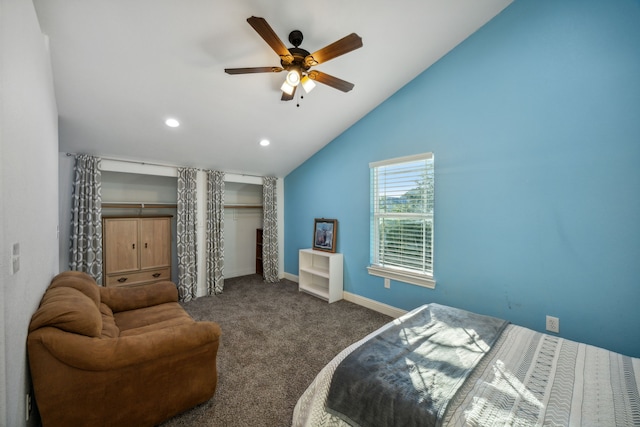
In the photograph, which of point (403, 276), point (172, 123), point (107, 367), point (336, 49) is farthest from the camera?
point (403, 276)

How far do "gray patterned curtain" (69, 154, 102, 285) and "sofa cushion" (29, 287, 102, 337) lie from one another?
1.92 meters

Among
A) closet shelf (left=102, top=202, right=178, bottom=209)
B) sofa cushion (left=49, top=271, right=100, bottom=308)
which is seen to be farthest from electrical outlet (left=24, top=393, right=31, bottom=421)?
closet shelf (left=102, top=202, right=178, bottom=209)

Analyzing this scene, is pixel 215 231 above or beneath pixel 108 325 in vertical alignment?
above

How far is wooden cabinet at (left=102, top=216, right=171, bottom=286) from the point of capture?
3.55 meters

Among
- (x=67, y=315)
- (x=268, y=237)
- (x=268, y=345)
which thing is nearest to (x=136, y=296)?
(x=67, y=315)

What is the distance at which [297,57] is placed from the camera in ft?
6.45

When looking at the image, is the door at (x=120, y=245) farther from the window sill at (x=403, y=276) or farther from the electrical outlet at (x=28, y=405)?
the window sill at (x=403, y=276)

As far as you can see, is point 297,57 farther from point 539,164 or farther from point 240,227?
point 240,227

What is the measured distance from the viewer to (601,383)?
1.21m

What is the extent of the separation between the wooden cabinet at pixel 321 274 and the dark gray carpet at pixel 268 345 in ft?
0.43

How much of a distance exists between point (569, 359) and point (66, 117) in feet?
15.1

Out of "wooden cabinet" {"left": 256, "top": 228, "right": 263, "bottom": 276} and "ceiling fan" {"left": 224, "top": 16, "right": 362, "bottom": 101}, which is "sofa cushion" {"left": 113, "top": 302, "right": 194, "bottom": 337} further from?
"wooden cabinet" {"left": 256, "top": 228, "right": 263, "bottom": 276}

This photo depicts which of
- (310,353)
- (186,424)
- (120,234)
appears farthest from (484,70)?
(120,234)

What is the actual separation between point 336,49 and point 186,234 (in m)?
3.47
